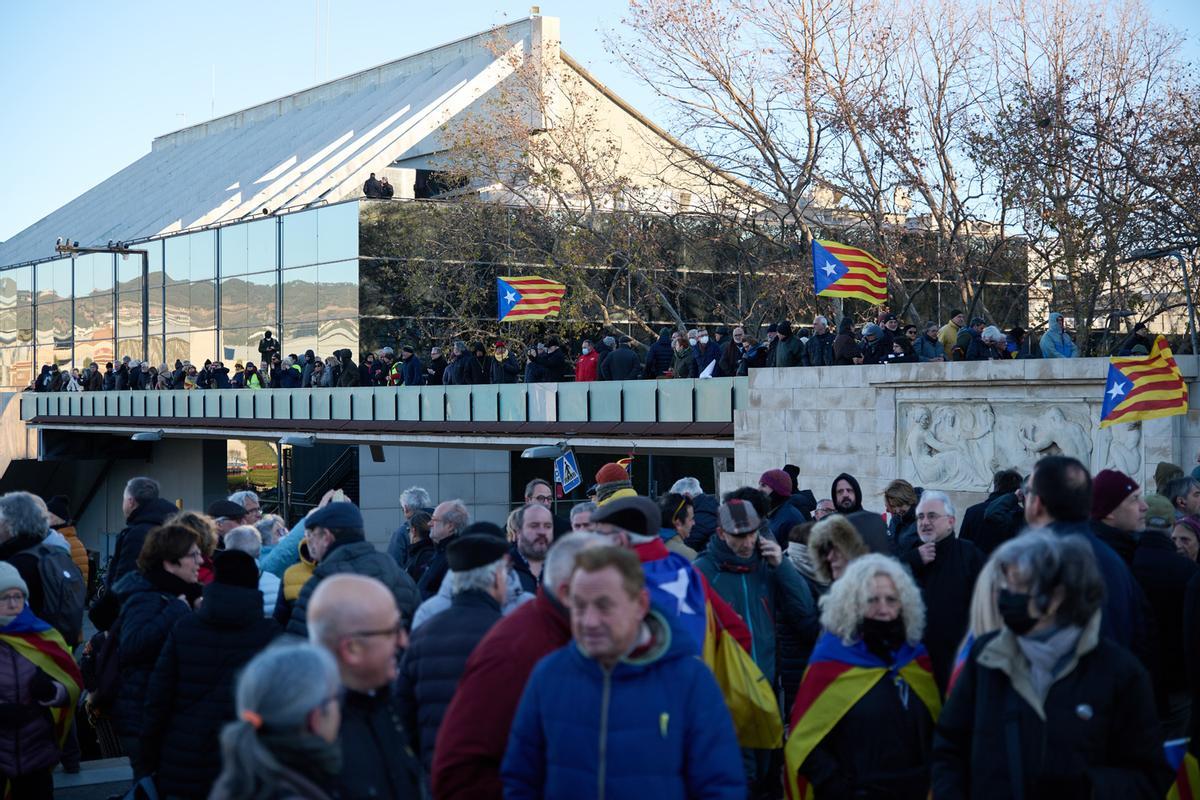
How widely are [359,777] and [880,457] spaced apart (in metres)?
16.4

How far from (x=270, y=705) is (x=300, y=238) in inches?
1615

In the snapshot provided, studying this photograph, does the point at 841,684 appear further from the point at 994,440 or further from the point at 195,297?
the point at 195,297

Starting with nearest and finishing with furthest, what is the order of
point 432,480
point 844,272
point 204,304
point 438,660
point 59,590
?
point 438,660
point 59,590
point 844,272
point 432,480
point 204,304

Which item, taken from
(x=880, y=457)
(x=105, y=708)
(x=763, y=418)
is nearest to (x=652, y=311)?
(x=763, y=418)

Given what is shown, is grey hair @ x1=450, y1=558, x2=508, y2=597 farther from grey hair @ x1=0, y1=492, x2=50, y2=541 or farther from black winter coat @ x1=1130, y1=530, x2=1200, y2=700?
grey hair @ x1=0, y1=492, x2=50, y2=541

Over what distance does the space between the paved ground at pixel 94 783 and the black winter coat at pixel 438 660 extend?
3.69 meters

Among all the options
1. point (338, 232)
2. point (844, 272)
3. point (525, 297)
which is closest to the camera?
point (844, 272)

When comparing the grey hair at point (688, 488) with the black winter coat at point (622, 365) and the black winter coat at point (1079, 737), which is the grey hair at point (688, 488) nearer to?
the black winter coat at point (1079, 737)

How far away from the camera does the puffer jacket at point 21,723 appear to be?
6457 millimetres

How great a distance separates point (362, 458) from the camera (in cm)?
3794

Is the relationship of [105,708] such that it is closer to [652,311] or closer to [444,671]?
[444,671]

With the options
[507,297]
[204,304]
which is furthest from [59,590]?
[204,304]

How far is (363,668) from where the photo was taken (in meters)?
3.65

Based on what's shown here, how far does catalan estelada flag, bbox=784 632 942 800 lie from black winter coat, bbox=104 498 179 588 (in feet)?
13.3
